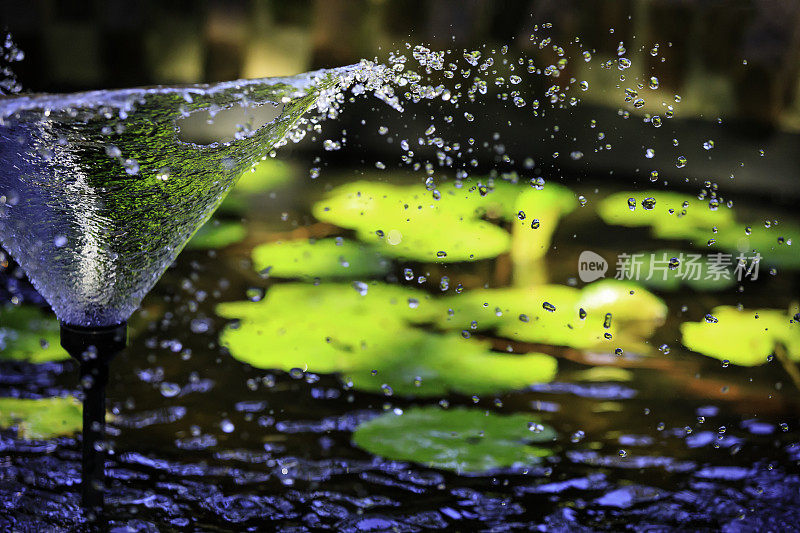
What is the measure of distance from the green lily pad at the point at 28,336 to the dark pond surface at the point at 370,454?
0.03m

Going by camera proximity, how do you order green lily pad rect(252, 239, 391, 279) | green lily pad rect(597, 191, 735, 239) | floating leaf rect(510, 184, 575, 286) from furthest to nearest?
green lily pad rect(597, 191, 735, 239), floating leaf rect(510, 184, 575, 286), green lily pad rect(252, 239, 391, 279)

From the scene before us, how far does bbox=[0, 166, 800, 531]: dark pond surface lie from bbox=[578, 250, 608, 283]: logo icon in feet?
0.70

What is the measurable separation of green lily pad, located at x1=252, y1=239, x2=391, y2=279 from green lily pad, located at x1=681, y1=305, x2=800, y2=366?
2.02 feet

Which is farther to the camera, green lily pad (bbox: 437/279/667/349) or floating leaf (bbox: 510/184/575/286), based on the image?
floating leaf (bbox: 510/184/575/286)

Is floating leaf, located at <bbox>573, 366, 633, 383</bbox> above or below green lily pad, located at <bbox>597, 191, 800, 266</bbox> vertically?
below

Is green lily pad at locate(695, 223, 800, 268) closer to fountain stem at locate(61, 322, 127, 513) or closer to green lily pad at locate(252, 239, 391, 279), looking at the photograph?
green lily pad at locate(252, 239, 391, 279)

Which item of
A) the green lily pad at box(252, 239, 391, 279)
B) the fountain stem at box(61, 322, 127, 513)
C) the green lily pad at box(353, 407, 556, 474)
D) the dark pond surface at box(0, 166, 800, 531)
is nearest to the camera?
the fountain stem at box(61, 322, 127, 513)

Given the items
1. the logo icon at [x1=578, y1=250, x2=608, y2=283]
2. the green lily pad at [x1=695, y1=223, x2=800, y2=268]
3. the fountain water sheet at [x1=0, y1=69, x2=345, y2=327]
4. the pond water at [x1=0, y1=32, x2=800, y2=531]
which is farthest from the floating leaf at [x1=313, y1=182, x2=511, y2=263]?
the fountain water sheet at [x1=0, y1=69, x2=345, y2=327]

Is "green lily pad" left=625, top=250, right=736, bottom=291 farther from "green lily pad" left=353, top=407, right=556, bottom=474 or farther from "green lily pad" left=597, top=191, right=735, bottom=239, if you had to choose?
"green lily pad" left=353, top=407, right=556, bottom=474

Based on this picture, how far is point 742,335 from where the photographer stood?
155 centimetres

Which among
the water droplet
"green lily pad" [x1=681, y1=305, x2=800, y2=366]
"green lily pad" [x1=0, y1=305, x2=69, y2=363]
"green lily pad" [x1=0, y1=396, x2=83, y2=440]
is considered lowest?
"green lily pad" [x1=0, y1=396, x2=83, y2=440]

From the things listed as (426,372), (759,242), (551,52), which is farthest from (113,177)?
(551,52)

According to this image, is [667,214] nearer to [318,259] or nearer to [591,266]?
[591,266]

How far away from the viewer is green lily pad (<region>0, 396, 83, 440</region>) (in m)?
1.17
